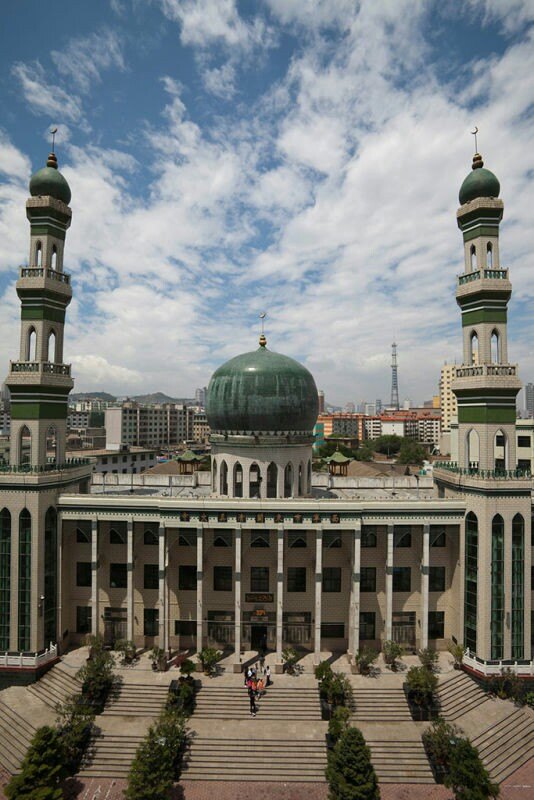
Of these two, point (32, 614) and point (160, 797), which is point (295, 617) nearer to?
point (160, 797)

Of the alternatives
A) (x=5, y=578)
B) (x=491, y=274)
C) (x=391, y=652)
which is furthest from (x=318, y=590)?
(x=491, y=274)

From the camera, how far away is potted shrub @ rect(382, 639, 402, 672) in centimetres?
3158

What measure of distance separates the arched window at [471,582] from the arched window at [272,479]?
14.3 meters

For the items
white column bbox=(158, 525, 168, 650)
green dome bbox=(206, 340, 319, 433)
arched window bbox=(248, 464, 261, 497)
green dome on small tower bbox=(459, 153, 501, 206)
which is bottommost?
white column bbox=(158, 525, 168, 650)

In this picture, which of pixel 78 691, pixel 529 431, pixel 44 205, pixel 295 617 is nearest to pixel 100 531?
pixel 78 691

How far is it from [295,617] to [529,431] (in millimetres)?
36061

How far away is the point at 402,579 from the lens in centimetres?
3475

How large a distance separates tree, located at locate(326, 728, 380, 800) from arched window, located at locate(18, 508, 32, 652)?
22.0 metres

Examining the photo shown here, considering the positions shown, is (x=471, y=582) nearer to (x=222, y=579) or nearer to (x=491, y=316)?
(x=222, y=579)

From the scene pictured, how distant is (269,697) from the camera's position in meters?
29.5

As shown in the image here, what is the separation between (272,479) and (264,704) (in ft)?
49.5

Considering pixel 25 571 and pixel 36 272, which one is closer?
pixel 25 571

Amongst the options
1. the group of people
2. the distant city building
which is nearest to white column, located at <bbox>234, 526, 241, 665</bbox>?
the group of people

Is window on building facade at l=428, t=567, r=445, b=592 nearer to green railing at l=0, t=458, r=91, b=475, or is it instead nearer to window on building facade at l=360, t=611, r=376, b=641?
window on building facade at l=360, t=611, r=376, b=641
